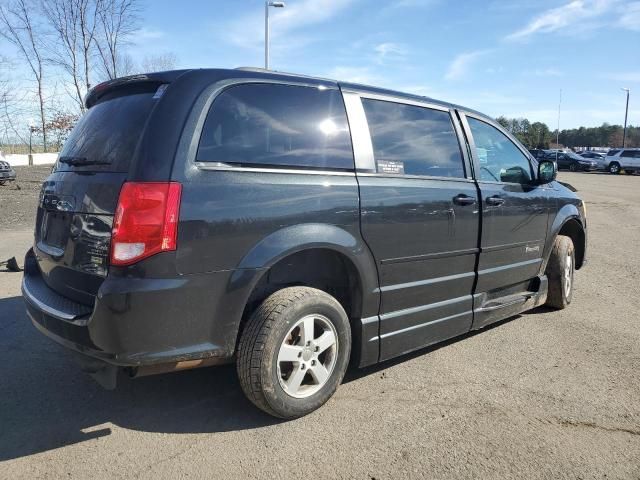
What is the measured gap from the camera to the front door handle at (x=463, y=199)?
3910 millimetres

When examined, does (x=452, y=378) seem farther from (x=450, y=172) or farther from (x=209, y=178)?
(x=209, y=178)

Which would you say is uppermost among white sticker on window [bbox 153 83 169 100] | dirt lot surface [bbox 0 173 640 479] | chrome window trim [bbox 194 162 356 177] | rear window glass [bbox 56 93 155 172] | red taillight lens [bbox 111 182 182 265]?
white sticker on window [bbox 153 83 169 100]

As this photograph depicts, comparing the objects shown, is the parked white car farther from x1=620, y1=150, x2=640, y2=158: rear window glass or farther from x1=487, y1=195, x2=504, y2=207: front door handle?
x1=487, y1=195, x2=504, y2=207: front door handle

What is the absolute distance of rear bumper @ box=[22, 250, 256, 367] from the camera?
2.57 metres

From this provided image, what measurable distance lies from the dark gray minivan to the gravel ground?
9186 mm

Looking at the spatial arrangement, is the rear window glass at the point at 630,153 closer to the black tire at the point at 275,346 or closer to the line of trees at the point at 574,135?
the line of trees at the point at 574,135

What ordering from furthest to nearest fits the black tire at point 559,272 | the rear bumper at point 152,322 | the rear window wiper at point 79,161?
the black tire at point 559,272
the rear window wiper at point 79,161
the rear bumper at point 152,322

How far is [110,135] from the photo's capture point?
305 cm

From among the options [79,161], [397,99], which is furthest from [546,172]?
[79,161]

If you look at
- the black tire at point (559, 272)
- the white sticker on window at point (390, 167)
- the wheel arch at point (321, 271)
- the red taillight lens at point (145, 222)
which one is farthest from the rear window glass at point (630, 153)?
the red taillight lens at point (145, 222)

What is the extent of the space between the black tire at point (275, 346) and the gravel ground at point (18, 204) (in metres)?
9.82

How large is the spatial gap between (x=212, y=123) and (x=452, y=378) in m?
2.39

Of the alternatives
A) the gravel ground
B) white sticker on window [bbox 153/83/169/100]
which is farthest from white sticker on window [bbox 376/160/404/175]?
the gravel ground

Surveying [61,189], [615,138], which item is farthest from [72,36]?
[615,138]
